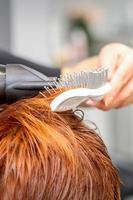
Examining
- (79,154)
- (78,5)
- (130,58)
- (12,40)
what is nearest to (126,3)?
(78,5)

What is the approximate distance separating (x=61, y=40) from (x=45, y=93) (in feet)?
11.3

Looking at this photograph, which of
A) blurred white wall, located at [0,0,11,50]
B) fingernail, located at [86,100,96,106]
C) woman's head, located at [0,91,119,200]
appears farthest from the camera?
blurred white wall, located at [0,0,11,50]

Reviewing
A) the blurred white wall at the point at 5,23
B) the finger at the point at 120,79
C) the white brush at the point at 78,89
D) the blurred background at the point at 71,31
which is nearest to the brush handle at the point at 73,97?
the white brush at the point at 78,89

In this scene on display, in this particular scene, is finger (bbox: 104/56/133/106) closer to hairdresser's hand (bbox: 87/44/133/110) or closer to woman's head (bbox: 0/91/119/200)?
hairdresser's hand (bbox: 87/44/133/110)

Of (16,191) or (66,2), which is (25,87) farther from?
(66,2)

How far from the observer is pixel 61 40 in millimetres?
4199

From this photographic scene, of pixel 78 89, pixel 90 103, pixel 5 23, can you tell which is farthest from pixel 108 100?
pixel 5 23

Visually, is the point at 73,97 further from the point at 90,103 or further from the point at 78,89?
the point at 90,103

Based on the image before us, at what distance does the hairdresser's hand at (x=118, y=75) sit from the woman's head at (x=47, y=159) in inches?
5.1

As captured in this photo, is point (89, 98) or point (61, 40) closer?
point (89, 98)

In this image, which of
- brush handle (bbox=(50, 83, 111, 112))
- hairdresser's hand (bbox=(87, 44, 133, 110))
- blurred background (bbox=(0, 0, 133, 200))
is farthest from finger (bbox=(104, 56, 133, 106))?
blurred background (bbox=(0, 0, 133, 200))

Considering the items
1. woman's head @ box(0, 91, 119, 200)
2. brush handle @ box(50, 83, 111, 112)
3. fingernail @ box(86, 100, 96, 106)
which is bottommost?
woman's head @ box(0, 91, 119, 200)

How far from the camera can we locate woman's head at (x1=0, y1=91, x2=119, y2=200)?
0.69 metres

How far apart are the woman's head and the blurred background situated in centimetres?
324
